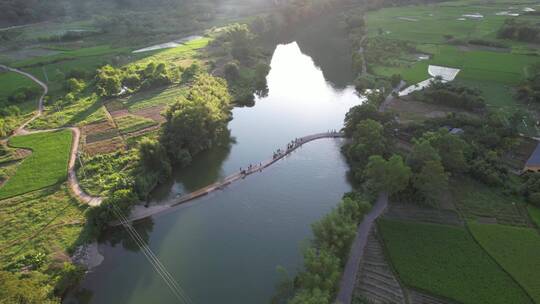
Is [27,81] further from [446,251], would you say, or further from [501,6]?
[501,6]

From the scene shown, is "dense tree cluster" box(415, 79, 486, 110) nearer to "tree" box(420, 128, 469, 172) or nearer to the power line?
"tree" box(420, 128, 469, 172)

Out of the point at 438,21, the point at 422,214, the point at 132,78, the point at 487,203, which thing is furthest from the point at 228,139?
the point at 438,21

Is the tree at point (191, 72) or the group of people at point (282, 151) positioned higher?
the tree at point (191, 72)

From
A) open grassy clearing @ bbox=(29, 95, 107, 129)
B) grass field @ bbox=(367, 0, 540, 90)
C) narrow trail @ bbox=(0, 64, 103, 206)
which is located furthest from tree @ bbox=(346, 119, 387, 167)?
open grassy clearing @ bbox=(29, 95, 107, 129)

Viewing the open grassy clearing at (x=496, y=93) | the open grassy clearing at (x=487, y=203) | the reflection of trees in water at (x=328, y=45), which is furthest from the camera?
the reflection of trees in water at (x=328, y=45)

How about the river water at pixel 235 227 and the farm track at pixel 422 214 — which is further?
the farm track at pixel 422 214

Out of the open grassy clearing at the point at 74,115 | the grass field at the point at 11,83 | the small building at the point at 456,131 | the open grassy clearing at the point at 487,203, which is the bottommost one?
the open grassy clearing at the point at 487,203

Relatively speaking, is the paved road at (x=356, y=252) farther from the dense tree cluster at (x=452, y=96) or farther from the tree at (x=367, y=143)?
A: the dense tree cluster at (x=452, y=96)

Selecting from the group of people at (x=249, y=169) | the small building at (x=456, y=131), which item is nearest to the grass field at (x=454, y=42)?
the small building at (x=456, y=131)

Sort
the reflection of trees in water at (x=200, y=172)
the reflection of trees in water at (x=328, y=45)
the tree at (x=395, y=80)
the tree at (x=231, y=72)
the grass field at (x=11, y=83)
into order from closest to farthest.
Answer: the reflection of trees in water at (x=200, y=172) < the grass field at (x=11, y=83) < the tree at (x=395, y=80) < the tree at (x=231, y=72) < the reflection of trees in water at (x=328, y=45)
